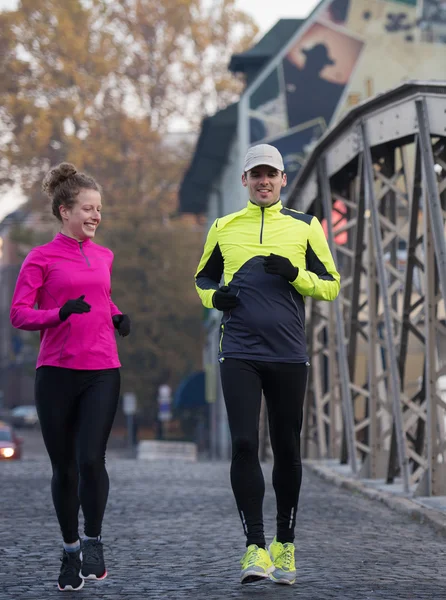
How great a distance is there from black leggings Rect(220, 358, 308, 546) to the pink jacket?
549 millimetres

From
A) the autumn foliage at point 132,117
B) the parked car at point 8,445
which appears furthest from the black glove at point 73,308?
the autumn foliage at point 132,117

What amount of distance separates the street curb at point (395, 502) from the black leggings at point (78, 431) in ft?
10.4

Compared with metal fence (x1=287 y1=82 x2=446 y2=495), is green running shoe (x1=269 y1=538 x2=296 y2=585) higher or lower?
lower

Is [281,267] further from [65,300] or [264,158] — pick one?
[65,300]

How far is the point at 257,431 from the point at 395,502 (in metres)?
4.51

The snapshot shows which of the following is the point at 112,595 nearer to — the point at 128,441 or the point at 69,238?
the point at 69,238

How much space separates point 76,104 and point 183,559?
128ft

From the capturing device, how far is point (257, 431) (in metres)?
6.25

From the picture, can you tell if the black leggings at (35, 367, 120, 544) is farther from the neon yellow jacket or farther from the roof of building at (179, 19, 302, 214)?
the roof of building at (179, 19, 302, 214)

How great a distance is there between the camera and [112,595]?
5.86 metres

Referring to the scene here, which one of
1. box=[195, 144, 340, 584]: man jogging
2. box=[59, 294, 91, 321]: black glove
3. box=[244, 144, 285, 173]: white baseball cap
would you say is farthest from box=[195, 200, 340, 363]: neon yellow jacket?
box=[59, 294, 91, 321]: black glove

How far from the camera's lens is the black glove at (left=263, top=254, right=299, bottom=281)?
6254 millimetres

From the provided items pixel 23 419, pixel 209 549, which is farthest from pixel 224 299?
pixel 23 419

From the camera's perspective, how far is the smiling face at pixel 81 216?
6258 millimetres
